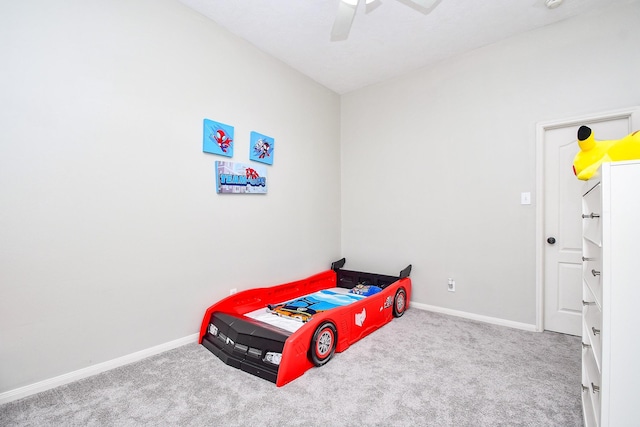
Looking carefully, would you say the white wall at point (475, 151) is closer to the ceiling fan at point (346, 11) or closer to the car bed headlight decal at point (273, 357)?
the ceiling fan at point (346, 11)

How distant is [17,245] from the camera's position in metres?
1.68

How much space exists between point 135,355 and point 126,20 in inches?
94.1

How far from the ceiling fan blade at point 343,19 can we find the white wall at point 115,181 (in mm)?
1185

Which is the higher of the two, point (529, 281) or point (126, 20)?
point (126, 20)

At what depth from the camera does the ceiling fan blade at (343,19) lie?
70.2 inches

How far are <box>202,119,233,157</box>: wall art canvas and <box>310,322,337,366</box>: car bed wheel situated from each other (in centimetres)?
170

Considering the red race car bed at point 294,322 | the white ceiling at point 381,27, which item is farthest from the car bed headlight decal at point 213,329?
the white ceiling at point 381,27

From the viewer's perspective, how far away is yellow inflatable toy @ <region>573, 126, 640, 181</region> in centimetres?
151

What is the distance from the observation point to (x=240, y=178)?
2.77 m

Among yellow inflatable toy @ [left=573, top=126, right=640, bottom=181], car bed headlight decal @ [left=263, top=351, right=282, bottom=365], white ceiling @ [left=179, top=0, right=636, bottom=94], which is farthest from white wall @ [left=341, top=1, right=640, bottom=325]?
car bed headlight decal @ [left=263, top=351, right=282, bottom=365]

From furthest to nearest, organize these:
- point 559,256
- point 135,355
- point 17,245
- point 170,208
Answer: point 559,256 < point 170,208 < point 135,355 < point 17,245

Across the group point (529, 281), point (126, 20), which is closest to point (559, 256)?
point (529, 281)

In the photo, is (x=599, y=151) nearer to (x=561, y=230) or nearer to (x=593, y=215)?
(x=593, y=215)

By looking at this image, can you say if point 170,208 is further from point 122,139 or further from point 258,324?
point 258,324
